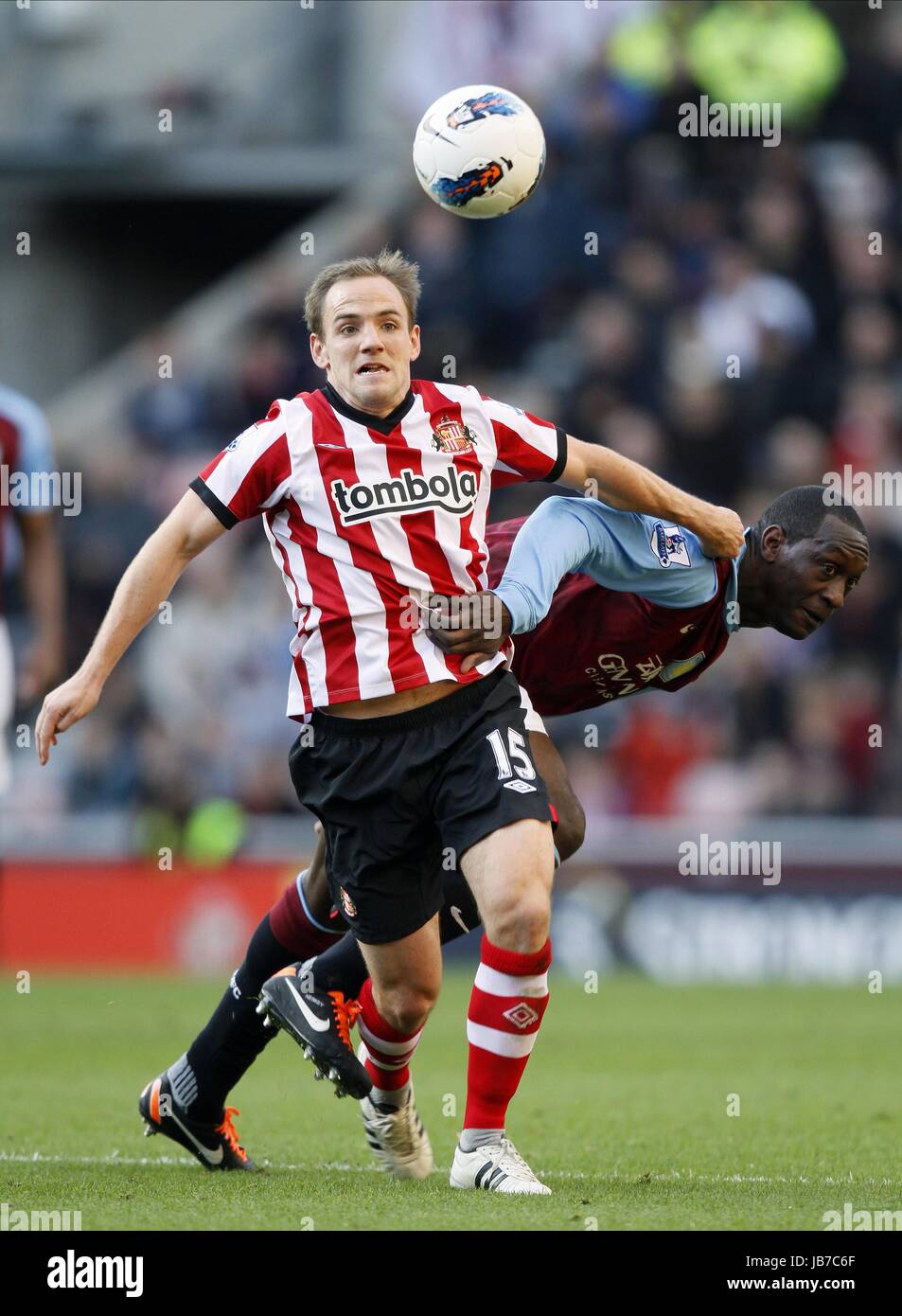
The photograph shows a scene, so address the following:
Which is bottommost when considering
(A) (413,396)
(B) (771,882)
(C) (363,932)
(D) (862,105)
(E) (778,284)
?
(B) (771,882)

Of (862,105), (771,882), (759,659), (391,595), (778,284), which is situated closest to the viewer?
(391,595)

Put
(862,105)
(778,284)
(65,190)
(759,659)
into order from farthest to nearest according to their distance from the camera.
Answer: (65,190)
(862,105)
(778,284)
(759,659)

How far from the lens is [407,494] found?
516 centimetres

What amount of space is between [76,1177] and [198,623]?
31.7 ft

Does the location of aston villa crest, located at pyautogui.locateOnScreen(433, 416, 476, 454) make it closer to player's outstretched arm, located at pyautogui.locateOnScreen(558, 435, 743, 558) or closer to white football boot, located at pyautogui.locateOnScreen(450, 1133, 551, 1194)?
player's outstretched arm, located at pyautogui.locateOnScreen(558, 435, 743, 558)

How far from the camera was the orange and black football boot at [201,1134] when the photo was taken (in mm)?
5836

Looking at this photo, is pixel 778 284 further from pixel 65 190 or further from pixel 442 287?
pixel 65 190

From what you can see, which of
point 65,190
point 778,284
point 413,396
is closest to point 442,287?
point 778,284

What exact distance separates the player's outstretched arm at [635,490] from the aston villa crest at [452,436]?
270 mm

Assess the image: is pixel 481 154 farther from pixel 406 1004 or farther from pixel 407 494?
pixel 406 1004

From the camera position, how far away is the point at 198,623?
14.8 meters

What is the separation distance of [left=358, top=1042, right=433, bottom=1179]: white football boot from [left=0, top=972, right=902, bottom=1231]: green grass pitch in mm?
89

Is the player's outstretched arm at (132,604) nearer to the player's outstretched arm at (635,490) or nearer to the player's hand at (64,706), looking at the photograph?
the player's hand at (64,706)

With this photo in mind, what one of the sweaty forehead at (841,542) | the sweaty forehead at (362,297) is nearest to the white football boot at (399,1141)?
the sweaty forehead at (841,542)
